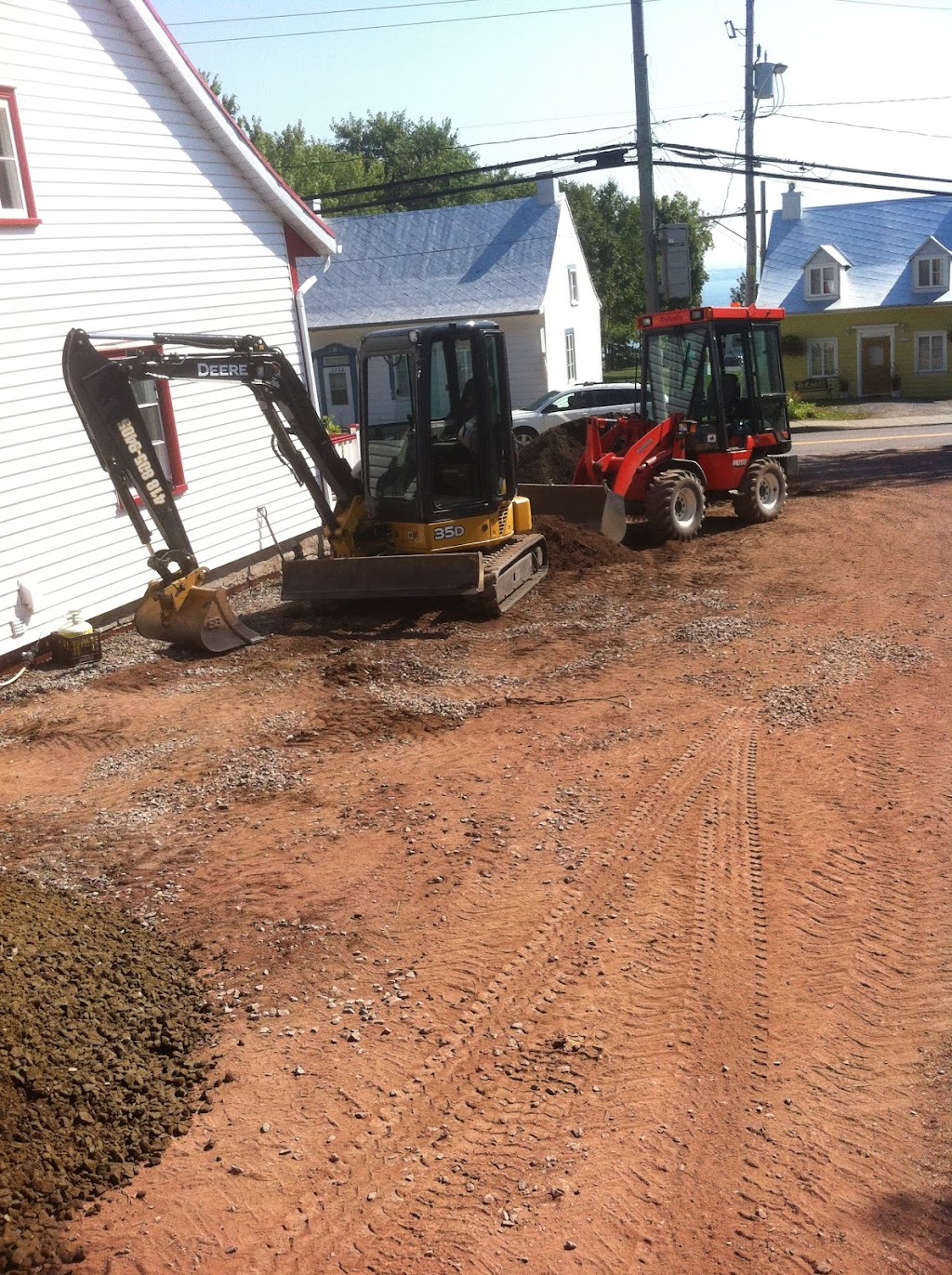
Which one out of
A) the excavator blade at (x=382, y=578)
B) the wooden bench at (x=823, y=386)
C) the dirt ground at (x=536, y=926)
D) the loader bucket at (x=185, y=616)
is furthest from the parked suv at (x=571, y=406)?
the wooden bench at (x=823, y=386)

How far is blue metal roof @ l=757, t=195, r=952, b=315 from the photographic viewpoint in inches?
1607

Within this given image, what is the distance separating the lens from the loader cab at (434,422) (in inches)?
474

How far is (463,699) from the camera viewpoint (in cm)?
993

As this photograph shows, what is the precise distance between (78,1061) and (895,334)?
40.8 meters

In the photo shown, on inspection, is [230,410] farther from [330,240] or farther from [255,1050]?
[255,1050]

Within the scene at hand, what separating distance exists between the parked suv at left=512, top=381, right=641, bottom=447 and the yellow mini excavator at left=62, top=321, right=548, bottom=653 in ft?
39.5

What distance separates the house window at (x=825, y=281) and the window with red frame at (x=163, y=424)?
32.5 metres

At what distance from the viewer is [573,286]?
128 feet

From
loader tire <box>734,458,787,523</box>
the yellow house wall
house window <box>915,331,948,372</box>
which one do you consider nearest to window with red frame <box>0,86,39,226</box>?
loader tire <box>734,458,787,523</box>

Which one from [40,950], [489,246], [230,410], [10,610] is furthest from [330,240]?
[489,246]

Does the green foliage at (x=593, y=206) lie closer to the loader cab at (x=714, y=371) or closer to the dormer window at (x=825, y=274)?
the dormer window at (x=825, y=274)

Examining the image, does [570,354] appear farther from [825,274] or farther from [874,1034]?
[874,1034]

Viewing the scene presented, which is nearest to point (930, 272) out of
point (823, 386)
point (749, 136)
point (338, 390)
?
point (823, 386)

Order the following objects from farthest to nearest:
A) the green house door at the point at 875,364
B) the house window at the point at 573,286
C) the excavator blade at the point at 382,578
→ the green house door at the point at 875,364, the house window at the point at 573,286, the excavator blade at the point at 382,578
